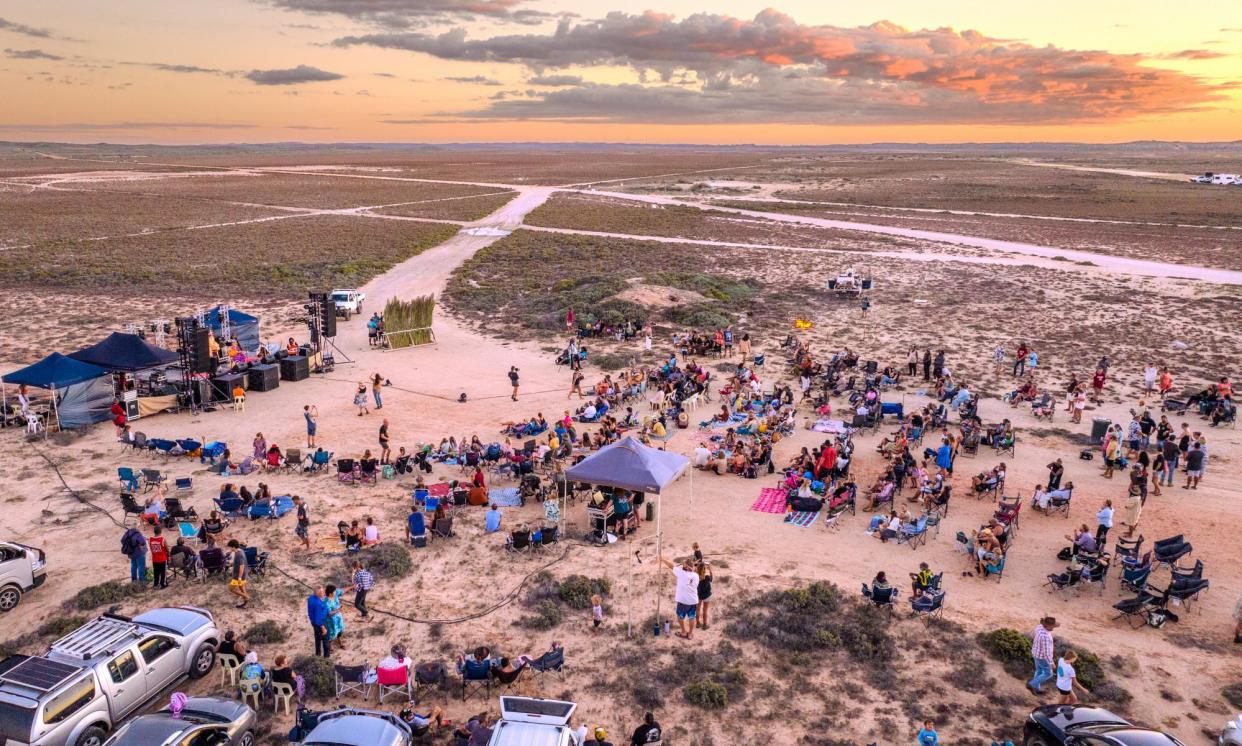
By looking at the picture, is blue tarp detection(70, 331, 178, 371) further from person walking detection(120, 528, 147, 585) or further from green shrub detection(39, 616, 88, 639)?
green shrub detection(39, 616, 88, 639)

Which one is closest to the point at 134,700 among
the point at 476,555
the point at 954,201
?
the point at 476,555

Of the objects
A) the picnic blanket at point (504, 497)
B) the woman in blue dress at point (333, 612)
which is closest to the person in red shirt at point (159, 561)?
the woman in blue dress at point (333, 612)

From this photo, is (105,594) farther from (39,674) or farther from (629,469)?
(629,469)

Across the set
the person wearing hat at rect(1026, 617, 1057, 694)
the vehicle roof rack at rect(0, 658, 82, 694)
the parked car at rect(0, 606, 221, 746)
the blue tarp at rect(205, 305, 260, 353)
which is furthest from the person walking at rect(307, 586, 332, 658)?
the blue tarp at rect(205, 305, 260, 353)

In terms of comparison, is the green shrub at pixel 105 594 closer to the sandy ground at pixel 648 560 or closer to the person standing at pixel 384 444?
the sandy ground at pixel 648 560

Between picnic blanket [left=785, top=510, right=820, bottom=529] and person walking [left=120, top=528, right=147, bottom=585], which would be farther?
picnic blanket [left=785, top=510, right=820, bottom=529]

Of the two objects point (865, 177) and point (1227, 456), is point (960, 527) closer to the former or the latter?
point (1227, 456)

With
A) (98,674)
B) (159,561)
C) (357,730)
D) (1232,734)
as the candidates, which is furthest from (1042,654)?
(159,561)

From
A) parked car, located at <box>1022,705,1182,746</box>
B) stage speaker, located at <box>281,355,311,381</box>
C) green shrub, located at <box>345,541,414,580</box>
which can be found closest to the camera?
parked car, located at <box>1022,705,1182,746</box>
